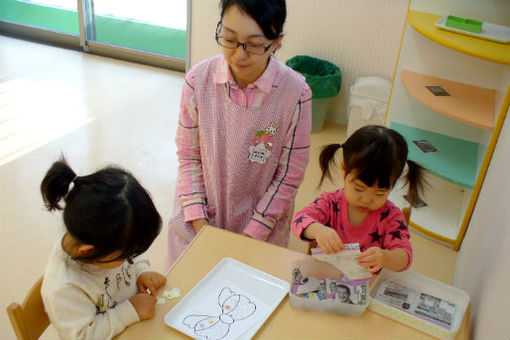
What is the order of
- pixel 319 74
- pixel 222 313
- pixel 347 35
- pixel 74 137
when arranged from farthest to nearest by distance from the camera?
pixel 319 74 < pixel 347 35 < pixel 74 137 < pixel 222 313

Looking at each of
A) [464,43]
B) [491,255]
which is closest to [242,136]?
[491,255]

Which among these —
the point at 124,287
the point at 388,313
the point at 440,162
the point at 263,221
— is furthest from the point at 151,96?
the point at 388,313

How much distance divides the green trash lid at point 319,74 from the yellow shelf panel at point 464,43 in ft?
2.59

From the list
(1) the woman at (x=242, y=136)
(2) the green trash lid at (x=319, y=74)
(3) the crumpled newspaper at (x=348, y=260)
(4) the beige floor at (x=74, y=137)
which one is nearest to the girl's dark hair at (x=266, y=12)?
(1) the woman at (x=242, y=136)

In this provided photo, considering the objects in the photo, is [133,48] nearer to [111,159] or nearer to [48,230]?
[111,159]

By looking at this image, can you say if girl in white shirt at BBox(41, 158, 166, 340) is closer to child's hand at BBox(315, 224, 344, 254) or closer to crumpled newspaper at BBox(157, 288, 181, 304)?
crumpled newspaper at BBox(157, 288, 181, 304)

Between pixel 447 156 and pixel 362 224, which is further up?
pixel 362 224

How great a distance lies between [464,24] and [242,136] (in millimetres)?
1548

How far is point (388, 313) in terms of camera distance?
1.17m

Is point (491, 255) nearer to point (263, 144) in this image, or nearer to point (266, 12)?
point (263, 144)

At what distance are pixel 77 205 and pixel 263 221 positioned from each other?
66 centimetres

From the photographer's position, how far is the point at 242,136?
4.86 ft

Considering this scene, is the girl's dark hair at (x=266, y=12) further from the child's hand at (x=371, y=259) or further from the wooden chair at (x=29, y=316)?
the wooden chair at (x=29, y=316)

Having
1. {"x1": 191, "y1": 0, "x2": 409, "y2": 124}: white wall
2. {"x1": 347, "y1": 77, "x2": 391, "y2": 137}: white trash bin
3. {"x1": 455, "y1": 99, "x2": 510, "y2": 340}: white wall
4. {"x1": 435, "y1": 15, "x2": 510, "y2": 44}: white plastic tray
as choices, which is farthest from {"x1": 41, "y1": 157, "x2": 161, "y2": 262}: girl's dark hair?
{"x1": 191, "y1": 0, "x2": 409, "y2": 124}: white wall
